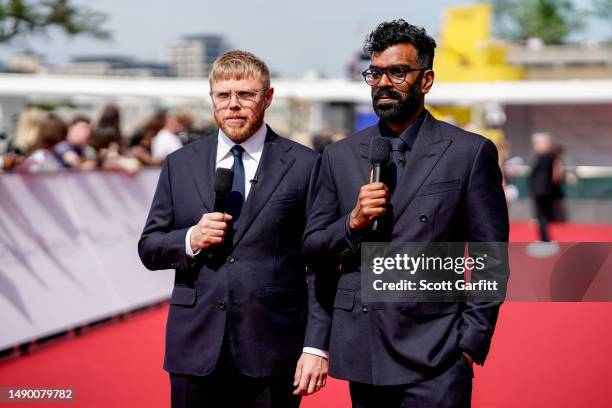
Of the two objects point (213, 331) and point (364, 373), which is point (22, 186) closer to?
point (213, 331)

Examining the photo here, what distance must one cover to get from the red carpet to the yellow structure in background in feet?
60.0

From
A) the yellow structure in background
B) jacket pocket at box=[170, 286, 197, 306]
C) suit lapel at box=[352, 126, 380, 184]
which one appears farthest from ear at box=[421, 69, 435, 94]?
the yellow structure in background

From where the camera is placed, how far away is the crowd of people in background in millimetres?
10234

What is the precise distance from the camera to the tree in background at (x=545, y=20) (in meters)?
77.0

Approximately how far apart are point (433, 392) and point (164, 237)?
1.29 metres

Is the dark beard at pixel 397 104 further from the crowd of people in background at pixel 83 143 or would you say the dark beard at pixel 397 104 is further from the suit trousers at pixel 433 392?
the crowd of people in background at pixel 83 143

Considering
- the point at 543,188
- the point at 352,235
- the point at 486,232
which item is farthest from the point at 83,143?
the point at 543,188

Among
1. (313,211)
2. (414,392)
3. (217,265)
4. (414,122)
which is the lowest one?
(414,392)

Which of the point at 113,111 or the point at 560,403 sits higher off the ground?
the point at 113,111

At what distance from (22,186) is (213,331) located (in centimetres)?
570

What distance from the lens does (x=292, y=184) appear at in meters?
4.18

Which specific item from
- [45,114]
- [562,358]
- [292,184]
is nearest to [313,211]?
[292,184]

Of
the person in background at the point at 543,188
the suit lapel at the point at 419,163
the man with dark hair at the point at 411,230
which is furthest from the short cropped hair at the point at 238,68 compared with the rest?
the person in background at the point at 543,188

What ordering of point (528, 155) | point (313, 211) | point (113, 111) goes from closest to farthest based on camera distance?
point (313, 211)
point (113, 111)
point (528, 155)
